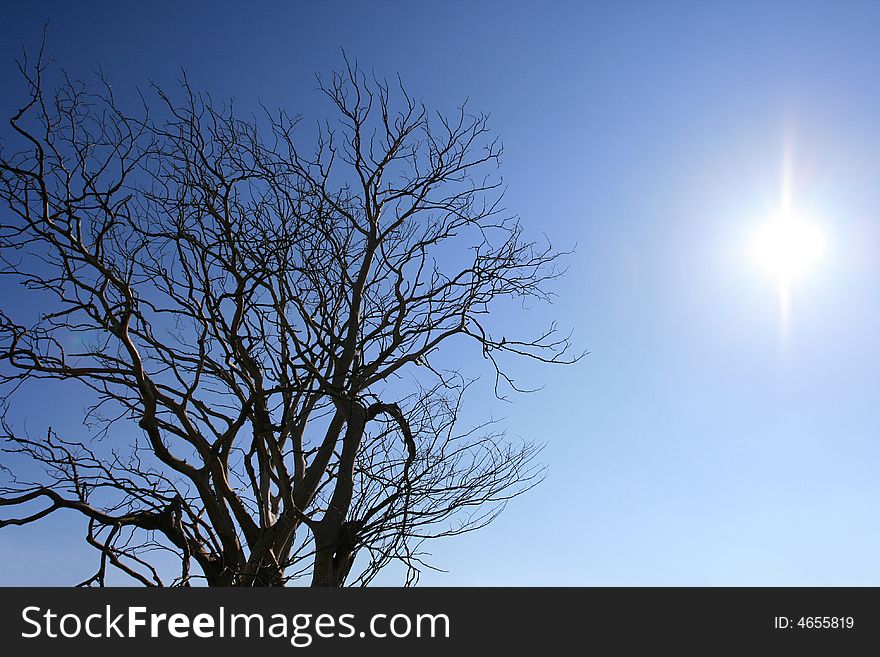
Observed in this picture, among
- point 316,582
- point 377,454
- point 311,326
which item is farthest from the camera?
point 311,326

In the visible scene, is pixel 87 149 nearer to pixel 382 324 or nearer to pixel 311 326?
pixel 311 326

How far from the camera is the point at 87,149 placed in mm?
4395

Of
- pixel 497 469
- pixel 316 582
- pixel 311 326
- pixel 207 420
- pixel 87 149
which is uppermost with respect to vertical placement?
pixel 87 149
